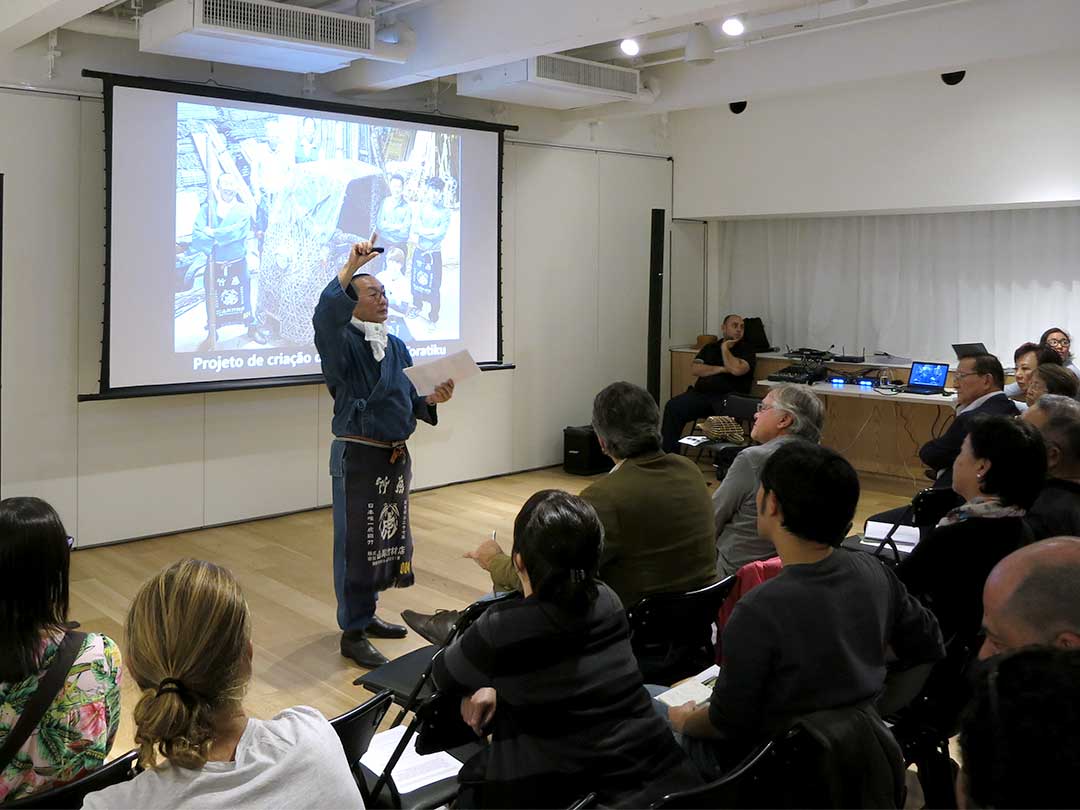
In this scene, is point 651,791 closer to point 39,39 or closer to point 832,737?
point 832,737

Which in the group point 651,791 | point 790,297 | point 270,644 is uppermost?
point 790,297

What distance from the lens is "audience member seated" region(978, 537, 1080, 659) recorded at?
1588 millimetres

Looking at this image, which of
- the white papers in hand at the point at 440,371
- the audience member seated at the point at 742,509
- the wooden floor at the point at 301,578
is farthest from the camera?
the white papers in hand at the point at 440,371

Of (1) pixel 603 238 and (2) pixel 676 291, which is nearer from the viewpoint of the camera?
(1) pixel 603 238

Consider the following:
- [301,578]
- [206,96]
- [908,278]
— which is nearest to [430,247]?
[206,96]

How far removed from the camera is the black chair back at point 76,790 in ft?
5.73

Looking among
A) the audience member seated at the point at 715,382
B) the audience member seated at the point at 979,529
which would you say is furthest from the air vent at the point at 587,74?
the audience member seated at the point at 979,529

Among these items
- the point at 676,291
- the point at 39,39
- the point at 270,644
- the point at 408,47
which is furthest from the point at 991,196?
the point at 39,39

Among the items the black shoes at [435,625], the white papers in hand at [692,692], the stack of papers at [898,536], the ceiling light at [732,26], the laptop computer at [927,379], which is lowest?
the black shoes at [435,625]

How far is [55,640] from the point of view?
6.33ft

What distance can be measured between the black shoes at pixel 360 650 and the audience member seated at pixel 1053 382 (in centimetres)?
313

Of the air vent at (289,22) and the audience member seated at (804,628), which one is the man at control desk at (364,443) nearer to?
the air vent at (289,22)

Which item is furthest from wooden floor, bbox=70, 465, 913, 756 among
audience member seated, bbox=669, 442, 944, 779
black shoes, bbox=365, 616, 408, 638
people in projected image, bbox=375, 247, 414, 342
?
audience member seated, bbox=669, 442, 944, 779

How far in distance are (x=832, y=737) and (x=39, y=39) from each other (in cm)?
553
